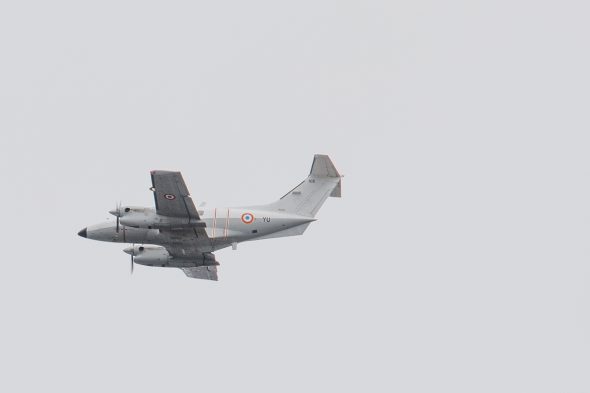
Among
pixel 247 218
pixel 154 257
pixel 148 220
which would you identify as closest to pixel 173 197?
pixel 148 220

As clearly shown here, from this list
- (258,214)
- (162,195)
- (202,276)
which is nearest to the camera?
(162,195)

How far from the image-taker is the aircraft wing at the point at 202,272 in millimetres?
85750

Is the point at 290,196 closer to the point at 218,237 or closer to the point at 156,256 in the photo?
the point at 218,237

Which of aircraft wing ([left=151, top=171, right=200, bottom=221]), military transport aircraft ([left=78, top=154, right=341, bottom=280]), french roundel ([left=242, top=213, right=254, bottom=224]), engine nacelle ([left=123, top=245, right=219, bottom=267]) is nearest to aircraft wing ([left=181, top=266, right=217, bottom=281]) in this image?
engine nacelle ([left=123, top=245, right=219, bottom=267])

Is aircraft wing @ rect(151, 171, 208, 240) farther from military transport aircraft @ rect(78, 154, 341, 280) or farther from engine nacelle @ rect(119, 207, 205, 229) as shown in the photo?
engine nacelle @ rect(119, 207, 205, 229)

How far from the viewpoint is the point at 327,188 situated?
3182 inches

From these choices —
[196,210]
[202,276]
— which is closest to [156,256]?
[202,276]

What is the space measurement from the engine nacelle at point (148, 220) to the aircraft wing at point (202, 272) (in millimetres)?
9002

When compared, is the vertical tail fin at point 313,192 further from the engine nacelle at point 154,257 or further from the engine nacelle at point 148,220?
the engine nacelle at point 154,257

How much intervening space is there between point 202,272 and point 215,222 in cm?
751

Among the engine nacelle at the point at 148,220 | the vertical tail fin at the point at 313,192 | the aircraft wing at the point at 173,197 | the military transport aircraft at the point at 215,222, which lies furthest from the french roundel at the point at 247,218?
the engine nacelle at the point at 148,220

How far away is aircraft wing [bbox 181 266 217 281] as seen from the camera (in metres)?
85.8

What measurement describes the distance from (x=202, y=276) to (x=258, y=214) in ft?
29.7

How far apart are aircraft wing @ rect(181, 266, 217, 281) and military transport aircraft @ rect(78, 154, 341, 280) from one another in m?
3.02
